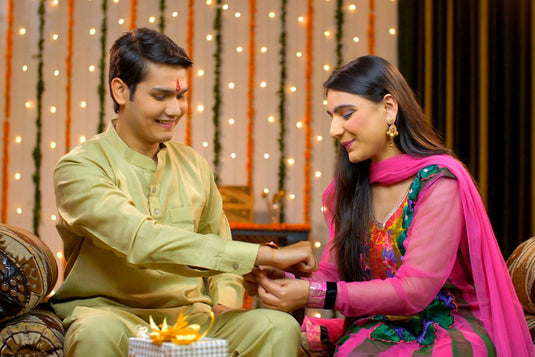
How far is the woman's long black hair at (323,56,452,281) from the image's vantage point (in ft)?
7.07

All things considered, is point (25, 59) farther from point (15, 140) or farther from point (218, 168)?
point (218, 168)

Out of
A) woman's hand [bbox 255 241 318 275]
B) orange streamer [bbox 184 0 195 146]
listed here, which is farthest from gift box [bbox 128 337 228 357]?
orange streamer [bbox 184 0 195 146]

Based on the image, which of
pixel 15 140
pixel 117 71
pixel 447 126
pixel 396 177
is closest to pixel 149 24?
pixel 15 140

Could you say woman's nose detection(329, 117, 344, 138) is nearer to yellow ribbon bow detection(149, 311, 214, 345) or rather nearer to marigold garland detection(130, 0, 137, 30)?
yellow ribbon bow detection(149, 311, 214, 345)

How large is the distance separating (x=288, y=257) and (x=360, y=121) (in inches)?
20.6

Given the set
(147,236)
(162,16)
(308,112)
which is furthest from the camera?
(162,16)

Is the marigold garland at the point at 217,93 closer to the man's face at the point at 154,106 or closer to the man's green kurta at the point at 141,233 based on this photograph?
the man's green kurta at the point at 141,233

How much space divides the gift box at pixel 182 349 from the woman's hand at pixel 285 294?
496 mm

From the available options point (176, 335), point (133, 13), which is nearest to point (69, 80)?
point (133, 13)

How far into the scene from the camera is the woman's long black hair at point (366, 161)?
215cm

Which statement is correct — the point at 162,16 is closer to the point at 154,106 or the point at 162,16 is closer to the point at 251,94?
the point at 251,94

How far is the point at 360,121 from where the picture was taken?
215cm

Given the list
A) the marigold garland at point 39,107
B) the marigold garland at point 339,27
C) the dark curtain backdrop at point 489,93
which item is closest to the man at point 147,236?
the dark curtain backdrop at point 489,93

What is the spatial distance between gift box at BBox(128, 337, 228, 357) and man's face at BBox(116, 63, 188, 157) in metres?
0.85
